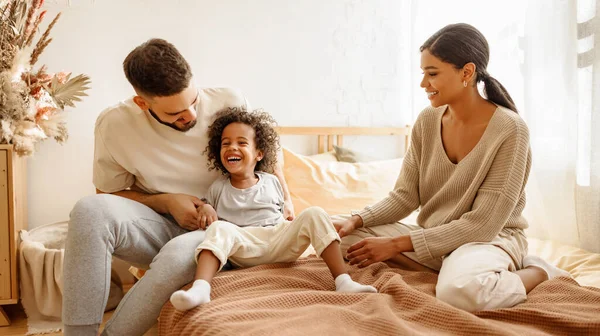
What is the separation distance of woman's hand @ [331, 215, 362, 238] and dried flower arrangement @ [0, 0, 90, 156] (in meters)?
1.29

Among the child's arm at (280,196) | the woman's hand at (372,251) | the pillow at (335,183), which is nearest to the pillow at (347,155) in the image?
the pillow at (335,183)

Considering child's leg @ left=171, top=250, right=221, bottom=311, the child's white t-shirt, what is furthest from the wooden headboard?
child's leg @ left=171, top=250, right=221, bottom=311

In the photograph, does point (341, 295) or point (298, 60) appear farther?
point (298, 60)

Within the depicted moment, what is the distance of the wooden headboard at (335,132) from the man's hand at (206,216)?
130cm

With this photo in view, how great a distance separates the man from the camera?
4.38ft

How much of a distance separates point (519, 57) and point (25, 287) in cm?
224

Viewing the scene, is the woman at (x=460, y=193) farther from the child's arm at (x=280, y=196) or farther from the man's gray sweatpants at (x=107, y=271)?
the man's gray sweatpants at (x=107, y=271)

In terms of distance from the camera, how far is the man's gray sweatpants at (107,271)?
4.32 ft

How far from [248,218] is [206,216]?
0.16 m

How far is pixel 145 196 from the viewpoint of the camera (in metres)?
1.77

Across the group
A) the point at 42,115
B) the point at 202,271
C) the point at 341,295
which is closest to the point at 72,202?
the point at 42,115

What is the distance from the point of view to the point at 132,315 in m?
1.31

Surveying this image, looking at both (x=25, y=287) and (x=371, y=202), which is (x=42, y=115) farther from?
(x=371, y=202)

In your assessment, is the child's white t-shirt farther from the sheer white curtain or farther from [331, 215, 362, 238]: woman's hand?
the sheer white curtain
